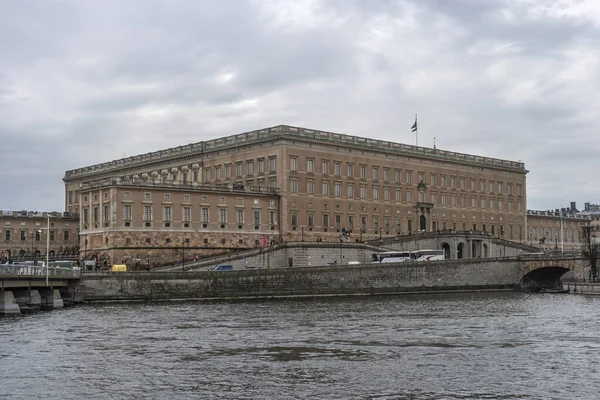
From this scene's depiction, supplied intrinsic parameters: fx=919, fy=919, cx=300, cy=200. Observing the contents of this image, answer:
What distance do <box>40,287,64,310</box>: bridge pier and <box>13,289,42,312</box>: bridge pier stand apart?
636 mm

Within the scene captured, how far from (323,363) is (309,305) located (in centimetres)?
3451

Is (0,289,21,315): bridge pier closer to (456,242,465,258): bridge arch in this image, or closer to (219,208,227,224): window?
(219,208,227,224): window

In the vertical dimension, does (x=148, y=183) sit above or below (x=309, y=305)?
above

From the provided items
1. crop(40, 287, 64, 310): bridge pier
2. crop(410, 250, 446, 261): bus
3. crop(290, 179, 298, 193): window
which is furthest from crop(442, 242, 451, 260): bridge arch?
crop(40, 287, 64, 310): bridge pier

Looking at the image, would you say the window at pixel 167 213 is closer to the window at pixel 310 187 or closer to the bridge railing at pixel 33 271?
the window at pixel 310 187

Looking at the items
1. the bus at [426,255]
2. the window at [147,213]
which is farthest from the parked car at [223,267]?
the bus at [426,255]

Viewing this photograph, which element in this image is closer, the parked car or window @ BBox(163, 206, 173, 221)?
the parked car

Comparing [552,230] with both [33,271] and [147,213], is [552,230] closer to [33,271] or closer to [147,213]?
[147,213]

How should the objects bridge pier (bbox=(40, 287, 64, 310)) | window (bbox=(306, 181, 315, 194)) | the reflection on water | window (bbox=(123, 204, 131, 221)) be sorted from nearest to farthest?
1. the reflection on water
2. bridge pier (bbox=(40, 287, 64, 310))
3. window (bbox=(123, 204, 131, 221))
4. window (bbox=(306, 181, 315, 194))

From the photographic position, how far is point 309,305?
71625 mm

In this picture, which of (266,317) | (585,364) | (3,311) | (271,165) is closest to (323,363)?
(585,364)

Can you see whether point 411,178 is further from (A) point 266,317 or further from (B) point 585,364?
(B) point 585,364

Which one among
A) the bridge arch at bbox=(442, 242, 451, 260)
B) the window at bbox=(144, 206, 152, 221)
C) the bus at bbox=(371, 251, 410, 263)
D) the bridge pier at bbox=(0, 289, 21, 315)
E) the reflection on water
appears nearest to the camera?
the reflection on water

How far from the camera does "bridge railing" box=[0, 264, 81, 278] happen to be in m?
61.0
